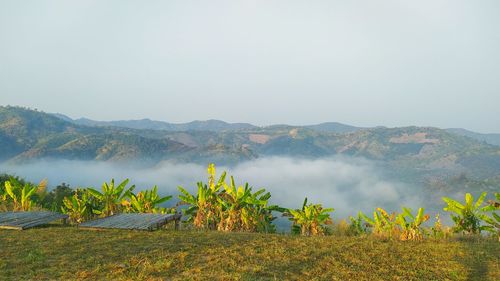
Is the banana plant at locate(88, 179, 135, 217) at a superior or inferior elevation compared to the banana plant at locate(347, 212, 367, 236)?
superior

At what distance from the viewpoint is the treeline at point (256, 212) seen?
48.1 feet

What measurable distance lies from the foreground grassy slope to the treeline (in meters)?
2.35

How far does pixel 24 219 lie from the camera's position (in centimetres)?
1457

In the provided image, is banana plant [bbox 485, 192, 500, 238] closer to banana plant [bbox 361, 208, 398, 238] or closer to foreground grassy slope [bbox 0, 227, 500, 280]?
foreground grassy slope [bbox 0, 227, 500, 280]

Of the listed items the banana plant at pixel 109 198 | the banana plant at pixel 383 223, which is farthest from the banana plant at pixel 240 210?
the banana plant at pixel 109 198

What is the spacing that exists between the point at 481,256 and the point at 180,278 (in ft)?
26.0

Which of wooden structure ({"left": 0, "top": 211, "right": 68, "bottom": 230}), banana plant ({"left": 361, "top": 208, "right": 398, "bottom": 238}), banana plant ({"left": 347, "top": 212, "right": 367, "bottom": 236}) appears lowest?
banana plant ({"left": 347, "top": 212, "right": 367, "bottom": 236})

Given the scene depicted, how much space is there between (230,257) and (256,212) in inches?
289

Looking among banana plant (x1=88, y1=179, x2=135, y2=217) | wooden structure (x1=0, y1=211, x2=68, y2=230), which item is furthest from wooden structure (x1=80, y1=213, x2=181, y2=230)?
banana plant (x1=88, y1=179, x2=135, y2=217)

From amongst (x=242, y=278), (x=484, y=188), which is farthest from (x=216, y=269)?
(x=484, y=188)

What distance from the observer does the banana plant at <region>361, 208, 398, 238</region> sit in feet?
49.2

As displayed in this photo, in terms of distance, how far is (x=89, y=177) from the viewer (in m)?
155

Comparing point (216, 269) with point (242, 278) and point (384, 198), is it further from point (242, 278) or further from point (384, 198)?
point (384, 198)

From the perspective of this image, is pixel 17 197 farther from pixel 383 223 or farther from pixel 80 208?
pixel 383 223
